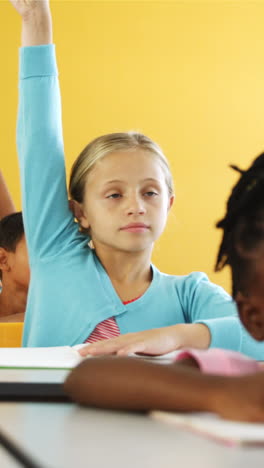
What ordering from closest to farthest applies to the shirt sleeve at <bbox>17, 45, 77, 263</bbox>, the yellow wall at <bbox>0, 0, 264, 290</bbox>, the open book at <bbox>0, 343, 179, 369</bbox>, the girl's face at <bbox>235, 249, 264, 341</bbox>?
the girl's face at <bbox>235, 249, 264, 341</bbox> < the open book at <bbox>0, 343, 179, 369</bbox> < the shirt sleeve at <bbox>17, 45, 77, 263</bbox> < the yellow wall at <bbox>0, 0, 264, 290</bbox>

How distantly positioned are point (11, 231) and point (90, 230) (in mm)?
930

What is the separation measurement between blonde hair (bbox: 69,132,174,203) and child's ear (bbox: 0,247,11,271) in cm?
88

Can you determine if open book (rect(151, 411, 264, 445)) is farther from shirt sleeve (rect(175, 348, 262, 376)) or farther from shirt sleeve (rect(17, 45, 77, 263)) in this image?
shirt sleeve (rect(17, 45, 77, 263))

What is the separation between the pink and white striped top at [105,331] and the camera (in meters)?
1.15

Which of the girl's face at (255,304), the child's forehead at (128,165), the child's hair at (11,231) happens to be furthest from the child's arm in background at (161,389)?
the child's hair at (11,231)

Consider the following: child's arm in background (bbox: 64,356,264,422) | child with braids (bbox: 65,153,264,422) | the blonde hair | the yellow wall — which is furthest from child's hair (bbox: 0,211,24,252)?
the yellow wall

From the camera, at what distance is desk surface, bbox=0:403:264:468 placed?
345mm

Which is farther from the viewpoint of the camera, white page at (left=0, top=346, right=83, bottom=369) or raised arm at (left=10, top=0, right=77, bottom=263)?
raised arm at (left=10, top=0, right=77, bottom=263)

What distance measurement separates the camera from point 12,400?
Result: 534mm

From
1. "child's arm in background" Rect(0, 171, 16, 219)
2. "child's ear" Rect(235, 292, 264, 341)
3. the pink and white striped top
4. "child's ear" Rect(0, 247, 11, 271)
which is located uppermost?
"child's ear" Rect(235, 292, 264, 341)

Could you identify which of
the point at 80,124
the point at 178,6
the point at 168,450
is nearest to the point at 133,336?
the point at 168,450

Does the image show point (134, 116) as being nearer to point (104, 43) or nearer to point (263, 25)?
Result: point (104, 43)

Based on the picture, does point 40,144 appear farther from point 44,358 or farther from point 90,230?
point 44,358

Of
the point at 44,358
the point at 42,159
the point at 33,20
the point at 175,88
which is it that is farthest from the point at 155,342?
the point at 175,88
